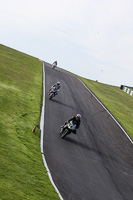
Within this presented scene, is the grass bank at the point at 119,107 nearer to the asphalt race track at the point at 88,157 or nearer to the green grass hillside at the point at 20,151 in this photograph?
the asphalt race track at the point at 88,157

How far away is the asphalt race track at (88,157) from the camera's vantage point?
12680mm

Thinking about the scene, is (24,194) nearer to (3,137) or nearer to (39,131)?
(3,137)

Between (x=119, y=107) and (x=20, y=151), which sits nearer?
(x=20, y=151)

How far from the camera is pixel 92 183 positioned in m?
13.3

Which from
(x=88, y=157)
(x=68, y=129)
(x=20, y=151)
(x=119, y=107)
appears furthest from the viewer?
(x=119, y=107)

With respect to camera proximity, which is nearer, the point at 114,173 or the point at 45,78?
the point at 114,173

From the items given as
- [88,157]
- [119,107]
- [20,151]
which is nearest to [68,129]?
[88,157]

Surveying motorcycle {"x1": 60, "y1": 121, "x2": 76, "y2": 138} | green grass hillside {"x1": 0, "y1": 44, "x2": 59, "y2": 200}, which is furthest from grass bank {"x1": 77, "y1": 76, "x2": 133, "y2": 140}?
green grass hillside {"x1": 0, "y1": 44, "x2": 59, "y2": 200}

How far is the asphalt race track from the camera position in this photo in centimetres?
1268

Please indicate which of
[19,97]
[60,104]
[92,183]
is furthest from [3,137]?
[60,104]

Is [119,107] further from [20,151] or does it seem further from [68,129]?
[20,151]

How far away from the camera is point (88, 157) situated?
1644 cm

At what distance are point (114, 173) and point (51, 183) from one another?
508 centimetres

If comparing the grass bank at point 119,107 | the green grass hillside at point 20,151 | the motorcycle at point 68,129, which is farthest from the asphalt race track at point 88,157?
the grass bank at point 119,107
